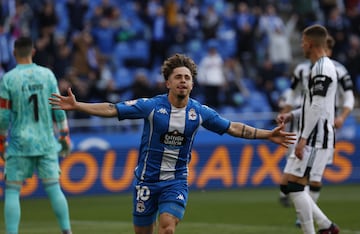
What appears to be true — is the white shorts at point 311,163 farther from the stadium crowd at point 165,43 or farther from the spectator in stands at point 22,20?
the spectator in stands at point 22,20

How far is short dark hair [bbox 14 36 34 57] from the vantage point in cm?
1116

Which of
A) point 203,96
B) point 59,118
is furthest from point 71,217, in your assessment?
point 203,96

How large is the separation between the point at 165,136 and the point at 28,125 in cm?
275

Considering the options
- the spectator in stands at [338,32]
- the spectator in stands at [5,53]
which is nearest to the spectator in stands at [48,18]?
the spectator in stands at [5,53]

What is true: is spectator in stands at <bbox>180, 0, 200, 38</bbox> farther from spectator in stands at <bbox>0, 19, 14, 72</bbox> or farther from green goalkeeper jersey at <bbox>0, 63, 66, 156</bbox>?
green goalkeeper jersey at <bbox>0, 63, 66, 156</bbox>

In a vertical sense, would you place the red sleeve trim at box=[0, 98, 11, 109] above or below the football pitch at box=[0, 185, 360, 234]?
above

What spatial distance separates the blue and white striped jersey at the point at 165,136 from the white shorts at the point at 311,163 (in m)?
1.99

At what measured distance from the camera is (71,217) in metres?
15.2

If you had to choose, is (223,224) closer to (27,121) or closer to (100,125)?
(27,121)

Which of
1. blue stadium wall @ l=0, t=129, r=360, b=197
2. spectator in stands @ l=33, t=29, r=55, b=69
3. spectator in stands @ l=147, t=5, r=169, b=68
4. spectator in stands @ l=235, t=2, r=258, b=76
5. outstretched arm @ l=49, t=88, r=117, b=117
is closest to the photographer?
outstretched arm @ l=49, t=88, r=117, b=117

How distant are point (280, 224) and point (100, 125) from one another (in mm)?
8071

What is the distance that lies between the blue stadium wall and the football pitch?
A: 440 millimetres

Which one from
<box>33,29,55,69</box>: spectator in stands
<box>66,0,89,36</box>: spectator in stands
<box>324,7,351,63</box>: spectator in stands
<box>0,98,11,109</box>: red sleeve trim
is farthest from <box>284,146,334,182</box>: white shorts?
<box>324,7,351,63</box>: spectator in stands

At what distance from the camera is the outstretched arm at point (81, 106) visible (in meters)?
8.41
